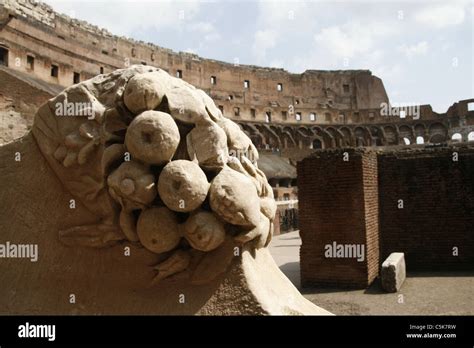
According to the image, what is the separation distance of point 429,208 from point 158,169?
25.8ft

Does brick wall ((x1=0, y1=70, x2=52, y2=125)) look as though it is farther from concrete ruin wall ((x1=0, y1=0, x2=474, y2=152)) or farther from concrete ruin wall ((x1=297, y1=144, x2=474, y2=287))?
concrete ruin wall ((x1=297, y1=144, x2=474, y2=287))

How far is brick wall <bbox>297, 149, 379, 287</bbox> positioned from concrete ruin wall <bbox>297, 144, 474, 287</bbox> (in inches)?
0.7

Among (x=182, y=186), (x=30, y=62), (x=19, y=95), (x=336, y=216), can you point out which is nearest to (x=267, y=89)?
(x=30, y=62)

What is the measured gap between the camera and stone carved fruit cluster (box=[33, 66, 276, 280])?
6.78 ft

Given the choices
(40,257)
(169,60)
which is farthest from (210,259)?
(169,60)

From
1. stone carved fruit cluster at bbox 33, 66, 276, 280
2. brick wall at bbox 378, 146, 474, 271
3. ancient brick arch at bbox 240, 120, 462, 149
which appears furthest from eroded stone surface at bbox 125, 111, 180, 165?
ancient brick arch at bbox 240, 120, 462, 149

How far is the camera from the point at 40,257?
8.22 feet

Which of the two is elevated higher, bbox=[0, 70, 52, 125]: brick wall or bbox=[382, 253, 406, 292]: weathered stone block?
bbox=[0, 70, 52, 125]: brick wall

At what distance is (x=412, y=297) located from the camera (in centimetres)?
616

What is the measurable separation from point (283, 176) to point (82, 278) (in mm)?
31043

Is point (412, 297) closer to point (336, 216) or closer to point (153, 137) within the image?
point (336, 216)

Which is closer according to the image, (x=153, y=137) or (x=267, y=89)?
(x=153, y=137)

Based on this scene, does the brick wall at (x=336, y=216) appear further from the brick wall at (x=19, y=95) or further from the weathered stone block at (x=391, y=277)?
the brick wall at (x=19, y=95)
